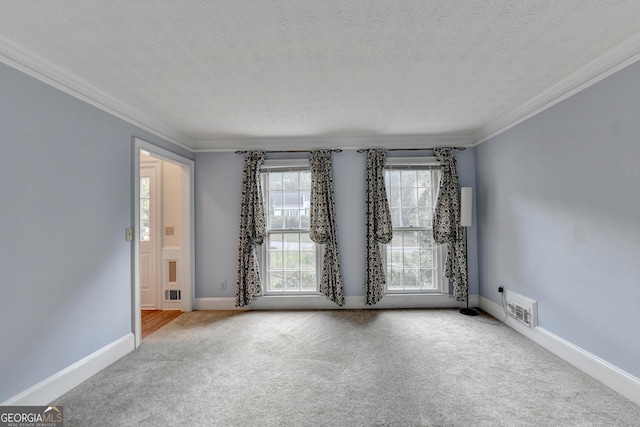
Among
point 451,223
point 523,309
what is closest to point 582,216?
point 523,309

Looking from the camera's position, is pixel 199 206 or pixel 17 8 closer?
pixel 17 8

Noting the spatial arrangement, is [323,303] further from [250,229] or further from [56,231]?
[56,231]

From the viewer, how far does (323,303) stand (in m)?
4.00

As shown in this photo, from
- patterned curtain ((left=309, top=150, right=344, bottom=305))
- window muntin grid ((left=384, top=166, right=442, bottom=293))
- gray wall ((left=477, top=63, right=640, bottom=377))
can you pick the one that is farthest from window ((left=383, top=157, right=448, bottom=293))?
gray wall ((left=477, top=63, right=640, bottom=377))

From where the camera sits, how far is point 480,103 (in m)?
2.84

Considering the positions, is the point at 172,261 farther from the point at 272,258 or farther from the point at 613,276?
the point at 613,276

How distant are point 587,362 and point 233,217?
13.6 feet

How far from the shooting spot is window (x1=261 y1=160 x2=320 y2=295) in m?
4.11

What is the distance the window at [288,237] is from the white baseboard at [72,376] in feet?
6.09

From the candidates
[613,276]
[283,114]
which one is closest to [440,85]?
[283,114]

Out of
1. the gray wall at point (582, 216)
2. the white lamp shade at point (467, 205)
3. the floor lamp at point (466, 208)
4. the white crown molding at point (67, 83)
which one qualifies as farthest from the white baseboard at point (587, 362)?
the white crown molding at point (67, 83)

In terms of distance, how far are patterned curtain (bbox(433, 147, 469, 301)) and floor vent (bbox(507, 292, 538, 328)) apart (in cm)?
68

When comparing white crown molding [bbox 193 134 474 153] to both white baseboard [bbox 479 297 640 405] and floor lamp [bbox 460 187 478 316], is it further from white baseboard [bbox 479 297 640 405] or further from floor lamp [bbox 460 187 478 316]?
white baseboard [bbox 479 297 640 405]

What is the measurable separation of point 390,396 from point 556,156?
261 cm
